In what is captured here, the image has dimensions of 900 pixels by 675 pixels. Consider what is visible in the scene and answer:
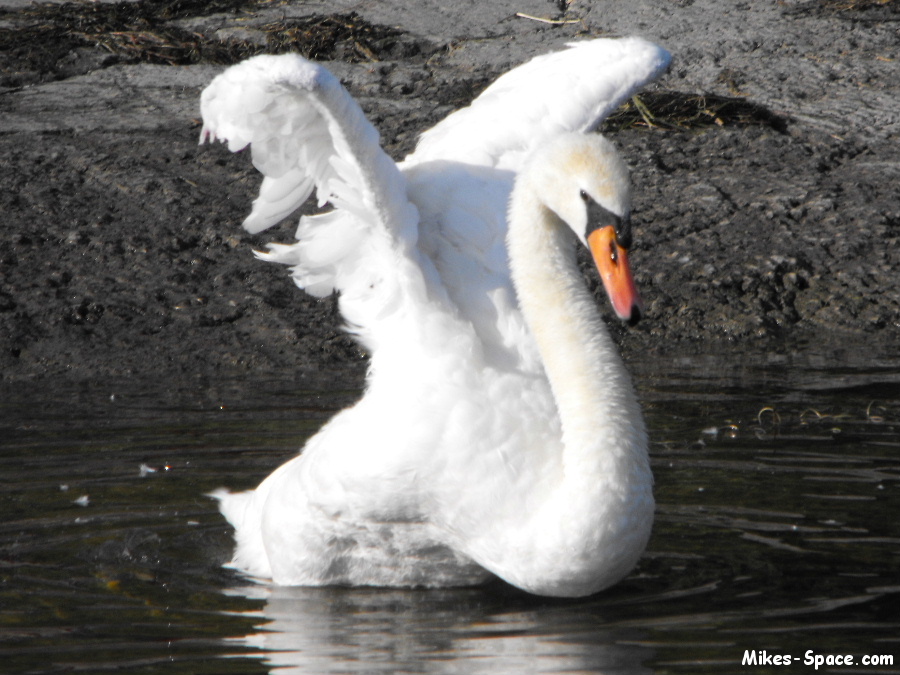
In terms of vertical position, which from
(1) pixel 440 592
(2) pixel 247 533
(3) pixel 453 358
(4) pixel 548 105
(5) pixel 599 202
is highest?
(5) pixel 599 202

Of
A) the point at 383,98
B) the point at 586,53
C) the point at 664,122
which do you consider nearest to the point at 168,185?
the point at 383,98

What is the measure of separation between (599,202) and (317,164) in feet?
3.16

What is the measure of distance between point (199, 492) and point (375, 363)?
4.46 ft

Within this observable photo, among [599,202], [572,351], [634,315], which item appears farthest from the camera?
[572,351]

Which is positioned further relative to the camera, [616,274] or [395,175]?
[395,175]

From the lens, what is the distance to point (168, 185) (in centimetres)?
901

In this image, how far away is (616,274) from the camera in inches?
147

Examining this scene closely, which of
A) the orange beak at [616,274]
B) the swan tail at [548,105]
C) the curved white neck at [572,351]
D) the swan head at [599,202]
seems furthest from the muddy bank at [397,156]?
the orange beak at [616,274]

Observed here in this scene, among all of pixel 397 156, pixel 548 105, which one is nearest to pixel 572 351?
pixel 548 105

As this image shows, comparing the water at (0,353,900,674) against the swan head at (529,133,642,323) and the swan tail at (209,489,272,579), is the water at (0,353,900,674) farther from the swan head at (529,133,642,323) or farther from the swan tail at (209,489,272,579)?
the swan head at (529,133,642,323)

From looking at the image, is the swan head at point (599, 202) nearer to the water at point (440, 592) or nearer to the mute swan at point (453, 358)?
the mute swan at point (453, 358)

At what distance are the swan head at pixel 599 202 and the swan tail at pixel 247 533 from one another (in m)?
1.65

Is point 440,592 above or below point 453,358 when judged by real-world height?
below

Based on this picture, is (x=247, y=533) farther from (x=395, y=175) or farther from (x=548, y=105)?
(x=548, y=105)
